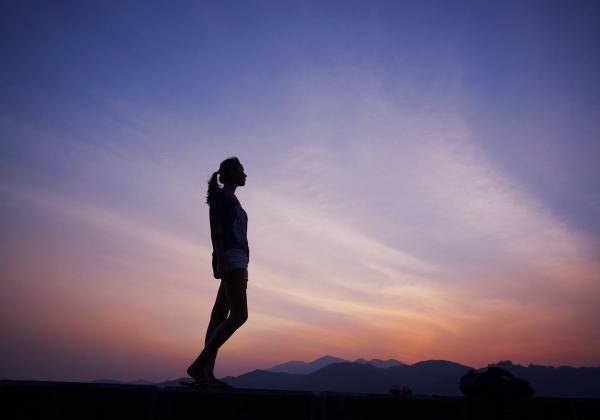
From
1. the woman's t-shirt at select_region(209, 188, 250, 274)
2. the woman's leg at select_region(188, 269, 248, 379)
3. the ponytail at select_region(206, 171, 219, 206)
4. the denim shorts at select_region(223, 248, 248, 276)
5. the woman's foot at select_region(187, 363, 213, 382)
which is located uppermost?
the ponytail at select_region(206, 171, 219, 206)

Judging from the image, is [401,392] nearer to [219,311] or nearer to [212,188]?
[219,311]

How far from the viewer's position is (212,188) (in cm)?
467

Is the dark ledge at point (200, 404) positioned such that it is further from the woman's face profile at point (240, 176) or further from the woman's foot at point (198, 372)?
the woman's face profile at point (240, 176)

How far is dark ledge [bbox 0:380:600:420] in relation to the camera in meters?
2.69

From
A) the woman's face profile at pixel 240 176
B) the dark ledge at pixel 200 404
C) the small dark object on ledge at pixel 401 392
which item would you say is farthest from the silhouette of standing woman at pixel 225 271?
the small dark object on ledge at pixel 401 392

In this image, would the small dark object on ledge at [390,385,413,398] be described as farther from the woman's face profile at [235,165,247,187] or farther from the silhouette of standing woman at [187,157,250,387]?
the woman's face profile at [235,165,247,187]

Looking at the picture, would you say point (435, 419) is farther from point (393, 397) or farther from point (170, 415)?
point (170, 415)

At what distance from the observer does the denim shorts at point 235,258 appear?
163 inches

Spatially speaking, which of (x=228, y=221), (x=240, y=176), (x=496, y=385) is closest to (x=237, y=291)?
(x=228, y=221)

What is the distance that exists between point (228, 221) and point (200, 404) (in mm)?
2190

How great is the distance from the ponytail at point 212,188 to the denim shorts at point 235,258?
31.2 inches

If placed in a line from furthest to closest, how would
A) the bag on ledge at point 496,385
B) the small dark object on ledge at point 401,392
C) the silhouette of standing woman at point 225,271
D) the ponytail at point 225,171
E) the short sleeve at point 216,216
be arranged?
Answer: the ponytail at point 225,171
the short sleeve at point 216,216
the silhouette of standing woman at point 225,271
the bag on ledge at point 496,385
the small dark object on ledge at point 401,392

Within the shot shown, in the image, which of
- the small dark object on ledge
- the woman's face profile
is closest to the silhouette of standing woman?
the woman's face profile

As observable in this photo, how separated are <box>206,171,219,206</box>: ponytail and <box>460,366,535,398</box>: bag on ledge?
13.5 feet
